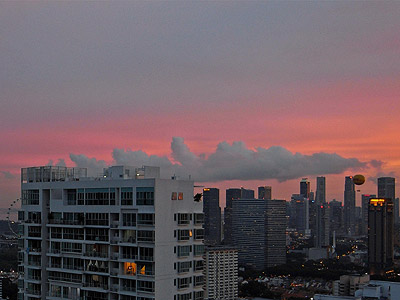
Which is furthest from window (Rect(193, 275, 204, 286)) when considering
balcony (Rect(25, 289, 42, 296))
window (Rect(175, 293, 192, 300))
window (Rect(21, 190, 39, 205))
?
window (Rect(21, 190, 39, 205))

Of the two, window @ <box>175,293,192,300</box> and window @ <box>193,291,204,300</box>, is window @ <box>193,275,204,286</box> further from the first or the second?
window @ <box>175,293,192,300</box>

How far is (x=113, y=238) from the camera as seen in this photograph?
1344 inches

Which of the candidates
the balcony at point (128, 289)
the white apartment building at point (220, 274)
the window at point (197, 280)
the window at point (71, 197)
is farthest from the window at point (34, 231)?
the white apartment building at point (220, 274)

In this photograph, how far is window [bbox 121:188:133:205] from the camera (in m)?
33.5

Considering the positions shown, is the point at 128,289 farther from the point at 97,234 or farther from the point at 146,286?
the point at 97,234

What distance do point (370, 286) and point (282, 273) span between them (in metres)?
105

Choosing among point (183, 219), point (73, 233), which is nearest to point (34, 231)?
point (73, 233)

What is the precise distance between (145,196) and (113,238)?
149 inches

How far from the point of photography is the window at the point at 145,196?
107 ft

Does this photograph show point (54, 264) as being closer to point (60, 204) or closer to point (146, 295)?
point (60, 204)

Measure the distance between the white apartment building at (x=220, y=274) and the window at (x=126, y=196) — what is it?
104889 millimetres

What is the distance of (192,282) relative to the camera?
34.3m

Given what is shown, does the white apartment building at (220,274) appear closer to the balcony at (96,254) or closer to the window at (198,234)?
the balcony at (96,254)

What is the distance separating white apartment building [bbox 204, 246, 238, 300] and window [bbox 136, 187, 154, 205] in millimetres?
105557
